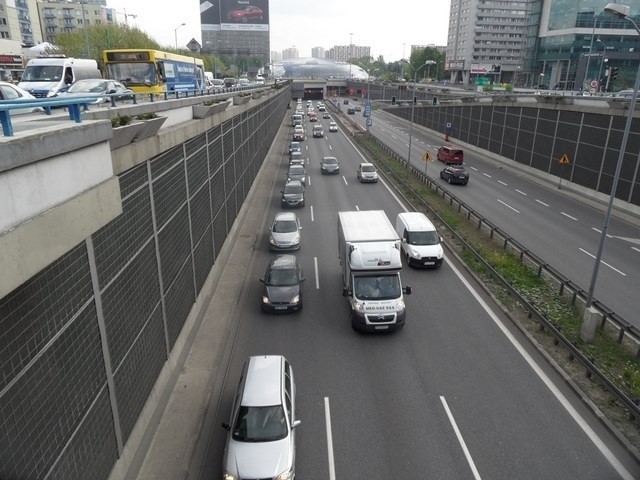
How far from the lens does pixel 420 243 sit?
23.0 meters

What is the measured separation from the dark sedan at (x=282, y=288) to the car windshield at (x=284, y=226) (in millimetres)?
5547

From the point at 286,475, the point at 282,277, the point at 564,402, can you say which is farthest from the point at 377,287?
the point at 286,475

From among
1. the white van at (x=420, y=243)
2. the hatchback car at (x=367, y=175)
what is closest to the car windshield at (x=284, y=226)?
the white van at (x=420, y=243)

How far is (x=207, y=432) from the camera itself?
39.5 ft

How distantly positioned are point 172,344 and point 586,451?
11709 mm

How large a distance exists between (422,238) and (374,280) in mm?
6800

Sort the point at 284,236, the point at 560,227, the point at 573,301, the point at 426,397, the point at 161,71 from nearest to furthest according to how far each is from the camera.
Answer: the point at 426,397, the point at 573,301, the point at 284,236, the point at 560,227, the point at 161,71

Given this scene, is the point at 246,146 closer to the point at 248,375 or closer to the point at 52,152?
the point at 248,375

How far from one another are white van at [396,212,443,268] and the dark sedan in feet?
20.9

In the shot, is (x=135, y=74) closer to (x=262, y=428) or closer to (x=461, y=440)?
(x=262, y=428)

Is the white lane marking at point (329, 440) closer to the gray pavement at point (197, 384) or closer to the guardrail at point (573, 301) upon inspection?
the gray pavement at point (197, 384)

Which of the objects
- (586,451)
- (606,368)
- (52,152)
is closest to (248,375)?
(52,152)

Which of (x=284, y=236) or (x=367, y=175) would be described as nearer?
(x=284, y=236)

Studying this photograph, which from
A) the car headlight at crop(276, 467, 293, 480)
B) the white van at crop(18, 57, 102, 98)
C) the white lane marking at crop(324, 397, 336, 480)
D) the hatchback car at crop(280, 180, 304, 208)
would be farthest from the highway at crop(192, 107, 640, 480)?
the white van at crop(18, 57, 102, 98)
